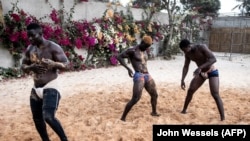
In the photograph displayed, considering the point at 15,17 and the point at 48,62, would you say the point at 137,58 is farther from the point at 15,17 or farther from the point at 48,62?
the point at 15,17

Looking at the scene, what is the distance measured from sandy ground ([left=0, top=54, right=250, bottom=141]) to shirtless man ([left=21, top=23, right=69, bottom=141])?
0.78m

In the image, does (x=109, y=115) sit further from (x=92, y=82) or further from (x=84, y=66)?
(x=84, y=66)

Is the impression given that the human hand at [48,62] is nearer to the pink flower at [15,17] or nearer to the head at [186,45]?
the head at [186,45]

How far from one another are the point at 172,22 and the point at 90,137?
484 inches

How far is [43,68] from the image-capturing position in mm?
3566

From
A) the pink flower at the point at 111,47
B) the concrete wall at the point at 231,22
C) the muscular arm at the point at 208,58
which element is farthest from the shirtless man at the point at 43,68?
the concrete wall at the point at 231,22

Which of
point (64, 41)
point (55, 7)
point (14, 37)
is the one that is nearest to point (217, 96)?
point (14, 37)

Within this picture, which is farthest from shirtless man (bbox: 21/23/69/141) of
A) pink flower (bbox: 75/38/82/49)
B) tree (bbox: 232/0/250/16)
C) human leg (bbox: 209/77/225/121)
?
tree (bbox: 232/0/250/16)

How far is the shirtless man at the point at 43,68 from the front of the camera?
137 inches

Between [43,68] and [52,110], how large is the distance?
20.3 inches

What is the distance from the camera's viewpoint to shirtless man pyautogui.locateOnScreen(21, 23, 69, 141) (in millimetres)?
3473

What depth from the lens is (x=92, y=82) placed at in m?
8.72

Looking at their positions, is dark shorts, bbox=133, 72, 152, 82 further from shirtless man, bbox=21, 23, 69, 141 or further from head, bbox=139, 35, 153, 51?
shirtless man, bbox=21, 23, 69, 141

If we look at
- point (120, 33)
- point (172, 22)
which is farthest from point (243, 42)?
point (120, 33)
